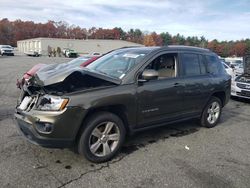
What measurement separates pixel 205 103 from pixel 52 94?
139 inches

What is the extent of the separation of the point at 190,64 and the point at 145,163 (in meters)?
2.45

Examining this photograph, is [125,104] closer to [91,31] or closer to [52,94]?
[52,94]

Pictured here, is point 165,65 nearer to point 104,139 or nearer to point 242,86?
point 104,139

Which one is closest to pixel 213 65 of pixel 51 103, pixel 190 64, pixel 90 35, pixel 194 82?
pixel 190 64

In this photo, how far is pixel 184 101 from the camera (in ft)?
18.0

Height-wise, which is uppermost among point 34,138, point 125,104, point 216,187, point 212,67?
point 212,67

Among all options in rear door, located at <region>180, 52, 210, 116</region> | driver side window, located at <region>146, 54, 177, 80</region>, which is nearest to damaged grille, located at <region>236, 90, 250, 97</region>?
rear door, located at <region>180, 52, 210, 116</region>

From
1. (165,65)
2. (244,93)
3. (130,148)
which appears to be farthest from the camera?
(244,93)

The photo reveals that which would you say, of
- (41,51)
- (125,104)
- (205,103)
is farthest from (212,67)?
(41,51)

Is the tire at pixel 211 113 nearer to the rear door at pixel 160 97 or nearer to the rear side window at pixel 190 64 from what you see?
the rear side window at pixel 190 64

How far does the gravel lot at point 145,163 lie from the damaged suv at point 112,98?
1.16 feet

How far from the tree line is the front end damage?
102 meters

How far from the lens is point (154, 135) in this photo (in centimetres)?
566

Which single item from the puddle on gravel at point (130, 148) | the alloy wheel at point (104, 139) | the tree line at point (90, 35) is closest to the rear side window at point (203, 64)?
the puddle on gravel at point (130, 148)
